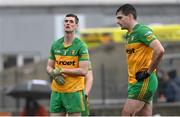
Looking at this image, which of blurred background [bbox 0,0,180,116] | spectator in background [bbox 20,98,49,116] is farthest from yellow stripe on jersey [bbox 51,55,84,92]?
spectator in background [bbox 20,98,49,116]

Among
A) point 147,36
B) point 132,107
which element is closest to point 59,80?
point 132,107

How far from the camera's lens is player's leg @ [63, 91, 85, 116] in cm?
1031

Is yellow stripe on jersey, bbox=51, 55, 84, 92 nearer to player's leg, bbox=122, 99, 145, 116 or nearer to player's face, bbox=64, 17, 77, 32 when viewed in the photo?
player's face, bbox=64, 17, 77, 32

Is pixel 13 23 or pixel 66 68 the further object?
pixel 13 23

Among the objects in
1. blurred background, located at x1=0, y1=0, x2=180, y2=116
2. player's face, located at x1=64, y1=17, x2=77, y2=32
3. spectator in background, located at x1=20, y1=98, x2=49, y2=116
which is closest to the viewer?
player's face, located at x1=64, y1=17, x2=77, y2=32

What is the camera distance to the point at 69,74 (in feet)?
33.6

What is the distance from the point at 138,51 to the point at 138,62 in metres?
0.15

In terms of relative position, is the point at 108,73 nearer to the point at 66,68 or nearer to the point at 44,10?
the point at 66,68

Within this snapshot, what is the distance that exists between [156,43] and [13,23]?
29088 millimetres

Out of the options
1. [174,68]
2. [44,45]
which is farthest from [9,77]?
[44,45]

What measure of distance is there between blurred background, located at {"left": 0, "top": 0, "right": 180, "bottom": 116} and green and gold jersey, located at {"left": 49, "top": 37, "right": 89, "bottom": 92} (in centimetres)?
438

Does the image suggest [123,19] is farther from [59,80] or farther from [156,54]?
[59,80]

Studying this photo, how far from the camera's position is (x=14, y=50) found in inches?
1503

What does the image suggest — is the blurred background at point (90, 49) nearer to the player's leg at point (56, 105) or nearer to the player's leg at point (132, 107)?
the player's leg at point (56, 105)
